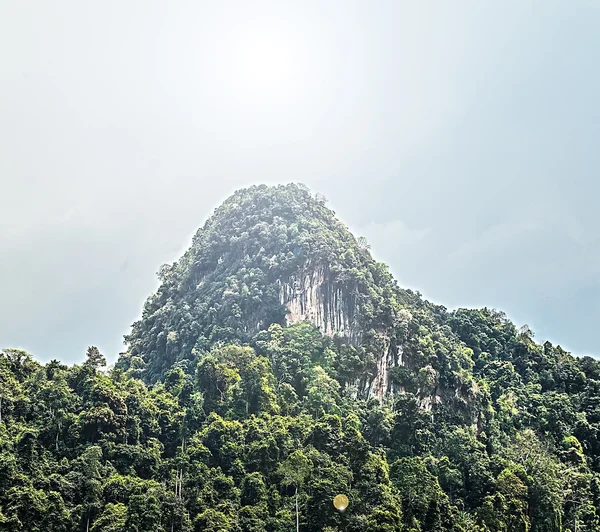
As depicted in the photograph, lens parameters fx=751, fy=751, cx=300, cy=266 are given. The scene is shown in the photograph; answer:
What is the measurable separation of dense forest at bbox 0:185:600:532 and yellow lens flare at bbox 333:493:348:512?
0.73 feet

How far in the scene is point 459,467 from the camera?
45438mm

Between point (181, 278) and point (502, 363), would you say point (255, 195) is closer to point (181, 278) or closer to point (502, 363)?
point (181, 278)

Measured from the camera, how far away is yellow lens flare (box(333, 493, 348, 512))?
123 feet

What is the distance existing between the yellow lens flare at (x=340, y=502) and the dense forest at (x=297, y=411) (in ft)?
0.73

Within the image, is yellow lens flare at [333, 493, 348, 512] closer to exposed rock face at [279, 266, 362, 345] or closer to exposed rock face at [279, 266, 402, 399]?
exposed rock face at [279, 266, 402, 399]

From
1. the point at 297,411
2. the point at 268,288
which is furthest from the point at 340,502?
the point at 268,288

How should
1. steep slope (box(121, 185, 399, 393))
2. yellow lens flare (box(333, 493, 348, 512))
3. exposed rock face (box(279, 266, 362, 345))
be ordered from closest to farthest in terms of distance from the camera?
1. yellow lens flare (box(333, 493, 348, 512))
2. exposed rock face (box(279, 266, 362, 345))
3. steep slope (box(121, 185, 399, 393))

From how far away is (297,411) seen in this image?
4956cm

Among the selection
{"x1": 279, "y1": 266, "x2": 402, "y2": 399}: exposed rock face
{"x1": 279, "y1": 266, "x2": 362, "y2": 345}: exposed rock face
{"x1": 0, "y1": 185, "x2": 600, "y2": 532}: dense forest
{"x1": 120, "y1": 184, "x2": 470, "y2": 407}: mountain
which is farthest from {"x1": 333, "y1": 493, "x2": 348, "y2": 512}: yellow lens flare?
{"x1": 279, "y1": 266, "x2": 362, "y2": 345}: exposed rock face

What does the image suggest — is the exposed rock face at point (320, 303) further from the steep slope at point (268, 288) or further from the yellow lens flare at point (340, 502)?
the yellow lens flare at point (340, 502)

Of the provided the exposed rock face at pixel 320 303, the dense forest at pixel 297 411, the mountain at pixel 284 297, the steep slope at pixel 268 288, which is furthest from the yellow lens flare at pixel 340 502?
the exposed rock face at pixel 320 303

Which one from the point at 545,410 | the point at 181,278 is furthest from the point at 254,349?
the point at 545,410

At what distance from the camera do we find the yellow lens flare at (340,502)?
123 ft

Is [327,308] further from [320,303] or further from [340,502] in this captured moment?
[340,502]
